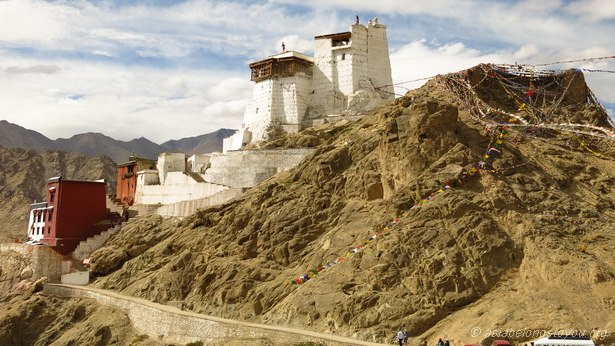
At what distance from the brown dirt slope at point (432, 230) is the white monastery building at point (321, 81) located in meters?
8.96

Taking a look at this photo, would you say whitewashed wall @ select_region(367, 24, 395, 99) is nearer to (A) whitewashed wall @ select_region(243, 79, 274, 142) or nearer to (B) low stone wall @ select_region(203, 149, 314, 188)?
(A) whitewashed wall @ select_region(243, 79, 274, 142)

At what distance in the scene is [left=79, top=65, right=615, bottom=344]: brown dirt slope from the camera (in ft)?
78.9

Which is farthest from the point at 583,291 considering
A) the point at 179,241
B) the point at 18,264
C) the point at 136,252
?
the point at 18,264

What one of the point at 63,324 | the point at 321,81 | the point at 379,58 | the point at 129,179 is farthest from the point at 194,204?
the point at 379,58

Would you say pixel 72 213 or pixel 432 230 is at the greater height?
pixel 72 213

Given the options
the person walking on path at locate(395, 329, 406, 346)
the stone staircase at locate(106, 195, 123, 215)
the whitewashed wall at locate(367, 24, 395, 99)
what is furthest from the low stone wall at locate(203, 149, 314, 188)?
the person walking on path at locate(395, 329, 406, 346)

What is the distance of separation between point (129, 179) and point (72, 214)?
6143 millimetres

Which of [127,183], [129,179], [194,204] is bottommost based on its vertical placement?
[194,204]

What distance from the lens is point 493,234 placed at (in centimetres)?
2578

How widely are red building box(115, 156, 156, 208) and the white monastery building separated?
754 cm

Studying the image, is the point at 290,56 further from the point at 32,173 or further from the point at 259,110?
the point at 32,173

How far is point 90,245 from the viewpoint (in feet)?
148

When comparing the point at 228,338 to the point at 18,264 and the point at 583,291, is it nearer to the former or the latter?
the point at 583,291

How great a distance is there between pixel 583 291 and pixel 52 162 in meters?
79.6
